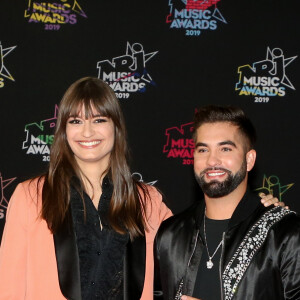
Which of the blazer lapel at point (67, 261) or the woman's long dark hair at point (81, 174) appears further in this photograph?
the woman's long dark hair at point (81, 174)

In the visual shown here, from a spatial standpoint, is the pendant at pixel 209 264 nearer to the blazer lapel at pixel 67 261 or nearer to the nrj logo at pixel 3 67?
the blazer lapel at pixel 67 261

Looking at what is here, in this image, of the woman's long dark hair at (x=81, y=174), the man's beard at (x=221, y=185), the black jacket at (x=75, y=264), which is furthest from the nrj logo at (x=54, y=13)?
the man's beard at (x=221, y=185)

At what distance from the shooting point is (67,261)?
2227mm

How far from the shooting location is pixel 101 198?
2.42m

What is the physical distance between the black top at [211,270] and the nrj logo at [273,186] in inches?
73.3

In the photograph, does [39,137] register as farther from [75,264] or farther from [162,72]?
[75,264]

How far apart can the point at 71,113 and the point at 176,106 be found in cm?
178

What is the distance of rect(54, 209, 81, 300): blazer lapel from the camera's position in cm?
220

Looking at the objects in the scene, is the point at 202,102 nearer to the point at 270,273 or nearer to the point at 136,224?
the point at 136,224

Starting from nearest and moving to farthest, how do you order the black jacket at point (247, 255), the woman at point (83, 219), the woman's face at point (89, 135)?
the black jacket at point (247, 255) → the woman at point (83, 219) → the woman's face at point (89, 135)

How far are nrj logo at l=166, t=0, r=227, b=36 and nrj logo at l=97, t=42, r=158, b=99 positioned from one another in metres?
0.32

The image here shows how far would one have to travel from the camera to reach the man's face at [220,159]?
2152mm

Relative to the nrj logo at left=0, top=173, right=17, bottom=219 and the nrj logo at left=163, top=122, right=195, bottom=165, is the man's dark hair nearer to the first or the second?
the nrj logo at left=163, top=122, right=195, bottom=165

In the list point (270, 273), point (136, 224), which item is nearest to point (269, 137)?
point (136, 224)
